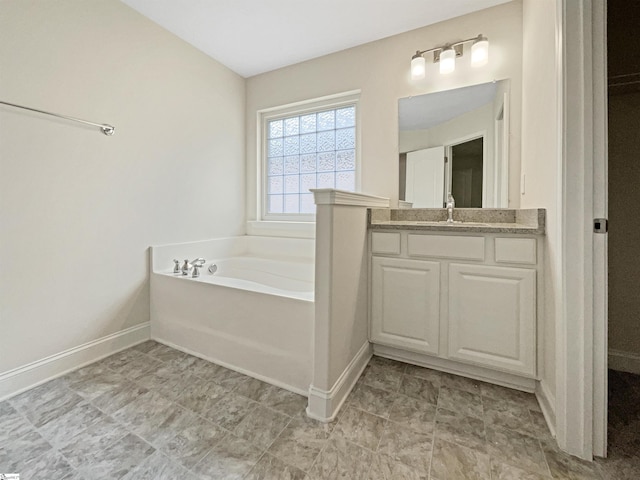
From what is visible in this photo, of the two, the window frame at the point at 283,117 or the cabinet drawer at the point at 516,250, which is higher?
the window frame at the point at 283,117

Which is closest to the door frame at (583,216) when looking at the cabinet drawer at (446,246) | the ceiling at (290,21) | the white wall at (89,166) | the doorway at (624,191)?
the cabinet drawer at (446,246)

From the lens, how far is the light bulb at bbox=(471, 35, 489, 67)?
1.91m

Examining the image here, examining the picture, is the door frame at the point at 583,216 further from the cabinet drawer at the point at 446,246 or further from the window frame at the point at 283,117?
the window frame at the point at 283,117

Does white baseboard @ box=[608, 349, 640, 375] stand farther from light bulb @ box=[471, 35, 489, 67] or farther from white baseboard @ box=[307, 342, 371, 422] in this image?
light bulb @ box=[471, 35, 489, 67]

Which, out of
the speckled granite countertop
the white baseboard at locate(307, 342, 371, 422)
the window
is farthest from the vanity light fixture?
the white baseboard at locate(307, 342, 371, 422)

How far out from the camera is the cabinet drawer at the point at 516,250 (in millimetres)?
1412

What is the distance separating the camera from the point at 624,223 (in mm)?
1638

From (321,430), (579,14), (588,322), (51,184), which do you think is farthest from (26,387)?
(579,14)

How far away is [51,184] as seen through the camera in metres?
1.60

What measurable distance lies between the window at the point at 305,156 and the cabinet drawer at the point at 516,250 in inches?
52.9

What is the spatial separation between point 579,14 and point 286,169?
7.63ft

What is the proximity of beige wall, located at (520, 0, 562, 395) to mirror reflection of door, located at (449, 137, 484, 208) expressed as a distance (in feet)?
0.99

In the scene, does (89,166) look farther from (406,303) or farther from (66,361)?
(406,303)

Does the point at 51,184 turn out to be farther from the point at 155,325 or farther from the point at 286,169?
the point at 286,169
